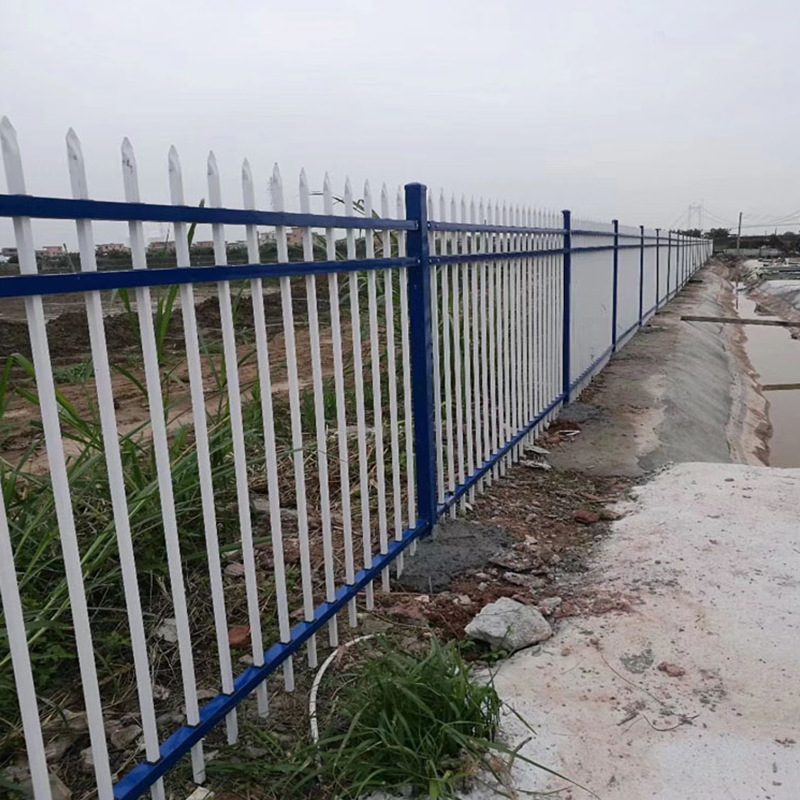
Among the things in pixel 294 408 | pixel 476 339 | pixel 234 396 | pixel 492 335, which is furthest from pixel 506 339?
pixel 234 396

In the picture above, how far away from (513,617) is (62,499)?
6.13ft

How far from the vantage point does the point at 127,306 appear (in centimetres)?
266

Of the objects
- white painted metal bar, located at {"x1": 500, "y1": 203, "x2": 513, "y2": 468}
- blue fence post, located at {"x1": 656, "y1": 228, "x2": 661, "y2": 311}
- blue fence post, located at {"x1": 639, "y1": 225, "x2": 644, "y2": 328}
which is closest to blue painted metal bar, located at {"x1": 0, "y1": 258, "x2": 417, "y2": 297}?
white painted metal bar, located at {"x1": 500, "y1": 203, "x2": 513, "y2": 468}

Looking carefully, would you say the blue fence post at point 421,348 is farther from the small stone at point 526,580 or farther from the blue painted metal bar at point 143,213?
the blue painted metal bar at point 143,213

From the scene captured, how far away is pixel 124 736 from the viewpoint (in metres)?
2.34

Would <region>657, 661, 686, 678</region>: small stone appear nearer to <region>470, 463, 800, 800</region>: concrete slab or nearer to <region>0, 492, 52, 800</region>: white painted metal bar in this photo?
<region>470, 463, 800, 800</region>: concrete slab

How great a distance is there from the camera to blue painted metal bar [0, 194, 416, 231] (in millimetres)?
1561

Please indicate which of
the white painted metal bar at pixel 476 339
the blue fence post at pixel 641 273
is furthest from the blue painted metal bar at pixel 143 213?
the blue fence post at pixel 641 273

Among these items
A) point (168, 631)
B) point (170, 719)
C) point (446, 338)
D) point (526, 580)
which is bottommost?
point (526, 580)

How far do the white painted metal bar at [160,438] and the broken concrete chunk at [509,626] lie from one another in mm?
1156

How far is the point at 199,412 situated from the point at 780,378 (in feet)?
50.2

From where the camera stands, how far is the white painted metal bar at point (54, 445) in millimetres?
1562

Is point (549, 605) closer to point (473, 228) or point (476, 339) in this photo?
point (476, 339)

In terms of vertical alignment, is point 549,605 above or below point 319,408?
below
